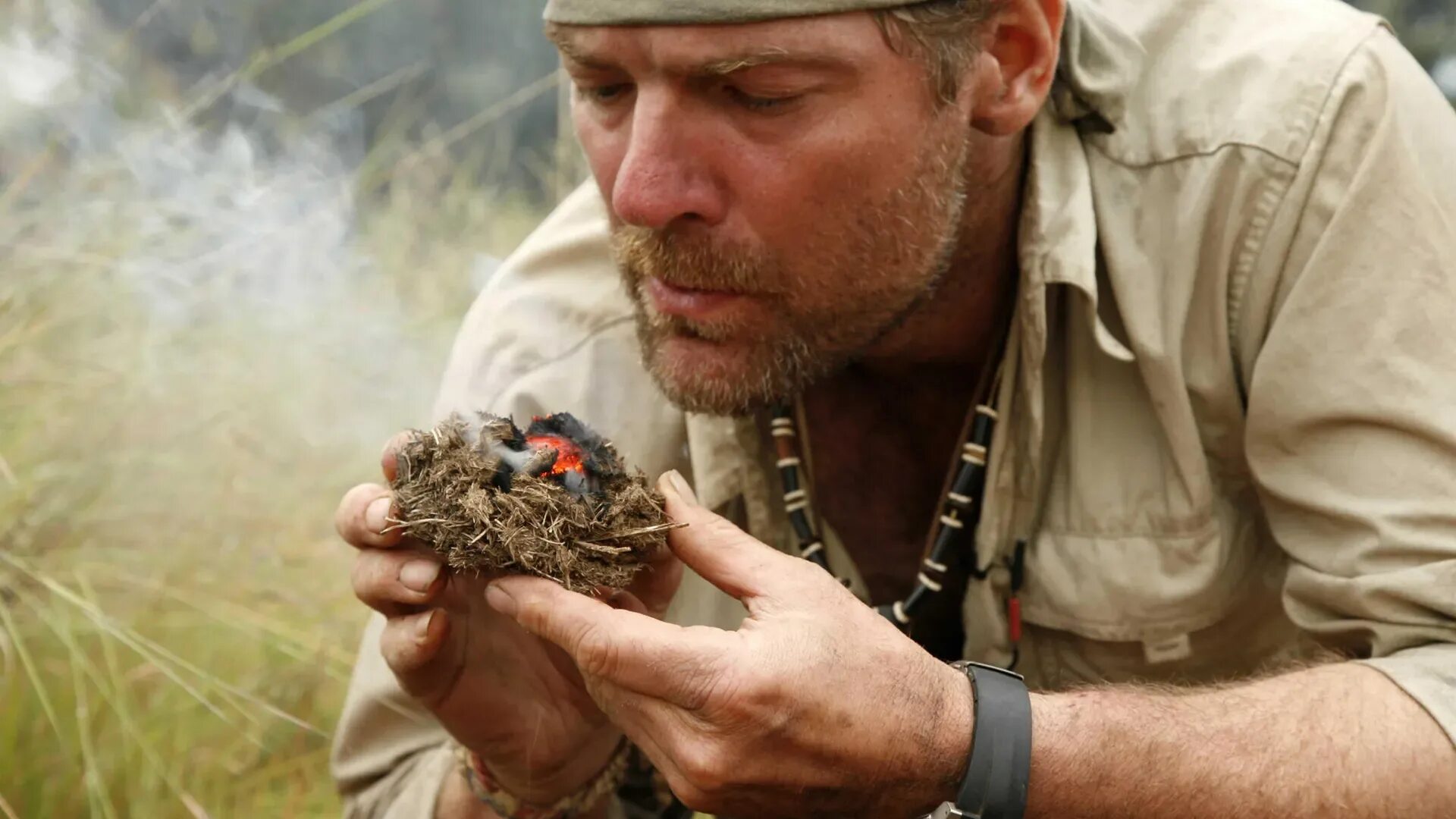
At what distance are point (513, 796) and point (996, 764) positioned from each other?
72 cm

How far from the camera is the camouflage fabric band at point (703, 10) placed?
60.6 inches

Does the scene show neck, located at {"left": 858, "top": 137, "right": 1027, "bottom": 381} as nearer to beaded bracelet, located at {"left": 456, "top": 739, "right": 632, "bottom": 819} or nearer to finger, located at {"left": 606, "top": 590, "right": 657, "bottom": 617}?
finger, located at {"left": 606, "top": 590, "right": 657, "bottom": 617}

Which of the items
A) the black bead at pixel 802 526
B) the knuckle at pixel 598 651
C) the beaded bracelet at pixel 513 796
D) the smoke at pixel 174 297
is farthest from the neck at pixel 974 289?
the smoke at pixel 174 297

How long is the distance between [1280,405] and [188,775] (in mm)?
1647

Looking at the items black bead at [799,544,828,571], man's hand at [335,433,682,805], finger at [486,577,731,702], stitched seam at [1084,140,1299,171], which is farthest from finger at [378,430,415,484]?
stitched seam at [1084,140,1299,171]

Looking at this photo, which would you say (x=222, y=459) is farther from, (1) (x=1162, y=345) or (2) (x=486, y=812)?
(1) (x=1162, y=345)

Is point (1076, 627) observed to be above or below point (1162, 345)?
below

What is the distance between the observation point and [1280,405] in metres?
1.72

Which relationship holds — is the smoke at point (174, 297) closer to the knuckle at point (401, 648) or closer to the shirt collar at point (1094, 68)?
the knuckle at point (401, 648)

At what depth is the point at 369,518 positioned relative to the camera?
1.44m

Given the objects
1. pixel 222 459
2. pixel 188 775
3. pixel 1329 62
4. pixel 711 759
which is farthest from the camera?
pixel 222 459

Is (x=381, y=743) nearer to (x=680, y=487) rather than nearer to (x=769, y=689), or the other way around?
(x=680, y=487)

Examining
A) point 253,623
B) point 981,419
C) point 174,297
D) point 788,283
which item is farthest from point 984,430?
point 174,297

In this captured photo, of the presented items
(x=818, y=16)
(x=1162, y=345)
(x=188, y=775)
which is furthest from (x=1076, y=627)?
(x=188, y=775)
